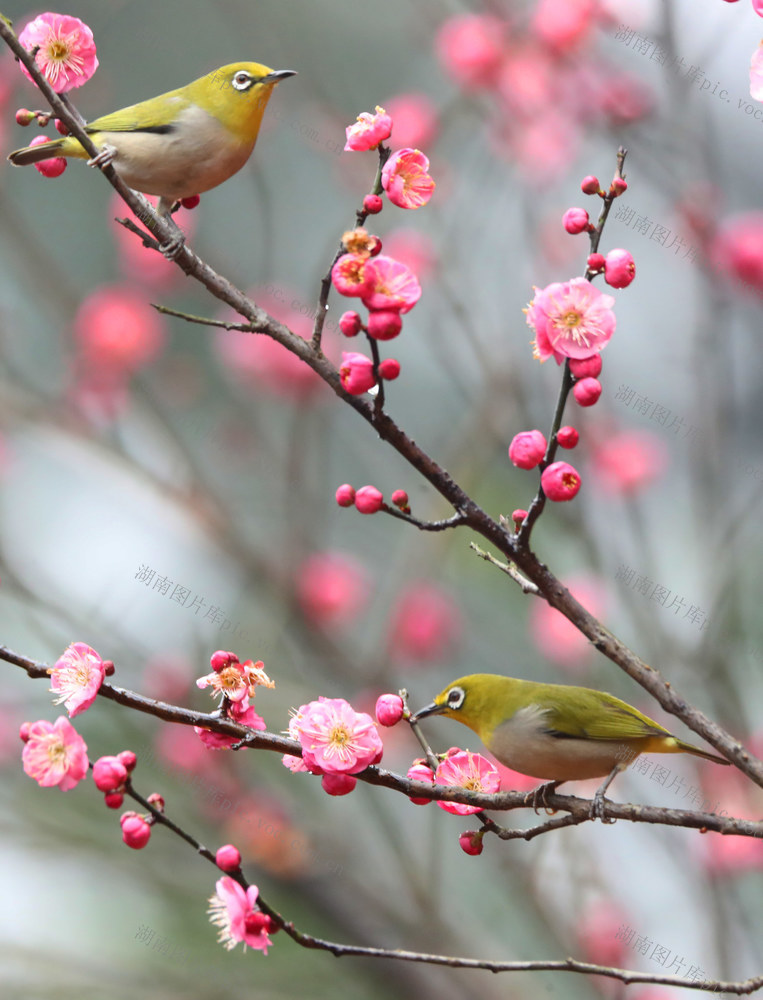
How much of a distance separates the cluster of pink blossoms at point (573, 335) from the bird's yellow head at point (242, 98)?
94 centimetres

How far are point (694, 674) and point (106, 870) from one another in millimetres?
2185

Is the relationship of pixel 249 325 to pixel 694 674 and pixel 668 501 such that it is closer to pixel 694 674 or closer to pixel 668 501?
pixel 694 674

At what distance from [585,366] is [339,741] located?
1.88ft

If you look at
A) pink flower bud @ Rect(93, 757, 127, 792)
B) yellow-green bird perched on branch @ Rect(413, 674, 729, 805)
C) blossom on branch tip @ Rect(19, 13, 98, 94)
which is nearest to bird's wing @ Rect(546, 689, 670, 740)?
yellow-green bird perched on branch @ Rect(413, 674, 729, 805)

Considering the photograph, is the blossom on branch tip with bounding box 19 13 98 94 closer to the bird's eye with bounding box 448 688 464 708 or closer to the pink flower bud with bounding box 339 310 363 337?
the pink flower bud with bounding box 339 310 363 337

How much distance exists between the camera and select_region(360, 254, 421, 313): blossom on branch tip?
3.79ft

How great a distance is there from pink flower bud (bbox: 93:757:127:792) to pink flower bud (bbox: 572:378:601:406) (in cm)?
76

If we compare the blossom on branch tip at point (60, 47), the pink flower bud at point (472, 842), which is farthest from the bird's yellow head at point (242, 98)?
the pink flower bud at point (472, 842)

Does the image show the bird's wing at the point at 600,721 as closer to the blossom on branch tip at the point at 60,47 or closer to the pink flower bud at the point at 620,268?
the pink flower bud at the point at 620,268

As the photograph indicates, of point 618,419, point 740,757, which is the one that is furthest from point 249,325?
point 618,419

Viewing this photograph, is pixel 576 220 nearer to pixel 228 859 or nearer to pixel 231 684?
pixel 231 684

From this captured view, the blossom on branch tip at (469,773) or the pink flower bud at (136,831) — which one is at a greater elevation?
the blossom on branch tip at (469,773)

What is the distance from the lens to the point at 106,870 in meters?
3.47

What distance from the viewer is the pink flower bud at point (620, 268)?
1227 millimetres
